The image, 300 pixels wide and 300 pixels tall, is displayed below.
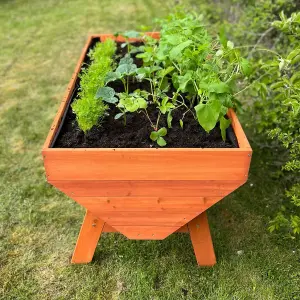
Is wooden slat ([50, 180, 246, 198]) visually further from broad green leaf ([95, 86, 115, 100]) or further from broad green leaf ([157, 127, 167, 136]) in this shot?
broad green leaf ([95, 86, 115, 100])

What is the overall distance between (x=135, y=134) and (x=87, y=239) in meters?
0.62

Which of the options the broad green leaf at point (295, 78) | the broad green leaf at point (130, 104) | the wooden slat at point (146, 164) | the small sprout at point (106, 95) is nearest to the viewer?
the wooden slat at point (146, 164)

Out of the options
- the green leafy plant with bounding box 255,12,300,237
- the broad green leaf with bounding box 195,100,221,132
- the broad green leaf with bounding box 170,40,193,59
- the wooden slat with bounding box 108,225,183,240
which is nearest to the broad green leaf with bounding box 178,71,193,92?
the broad green leaf with bounding box 170,40,193,59

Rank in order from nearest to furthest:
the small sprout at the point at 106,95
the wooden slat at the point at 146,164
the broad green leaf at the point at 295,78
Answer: the wooden slat at the point at 146,164 → the small sprout at the point at 106,95 → the broad green leaf at the point at 295,78

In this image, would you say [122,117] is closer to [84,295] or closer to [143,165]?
[143,165]

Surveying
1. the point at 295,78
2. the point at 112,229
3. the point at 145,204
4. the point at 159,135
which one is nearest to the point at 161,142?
the point at 159,135

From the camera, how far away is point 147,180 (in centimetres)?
174

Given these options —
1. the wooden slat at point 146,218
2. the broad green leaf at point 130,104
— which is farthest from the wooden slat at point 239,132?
the broad green leaf at point 130,104

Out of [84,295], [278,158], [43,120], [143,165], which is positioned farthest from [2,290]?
[278,158]

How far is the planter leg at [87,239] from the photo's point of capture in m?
2.04

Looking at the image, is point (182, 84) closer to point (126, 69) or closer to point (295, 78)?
point (126, 69)

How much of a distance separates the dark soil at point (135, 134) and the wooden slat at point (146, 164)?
160mm

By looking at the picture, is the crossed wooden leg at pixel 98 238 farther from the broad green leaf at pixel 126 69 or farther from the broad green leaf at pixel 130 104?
the broad green leaf at pixel 126 69

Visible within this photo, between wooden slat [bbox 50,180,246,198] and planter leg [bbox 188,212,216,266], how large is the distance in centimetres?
28
